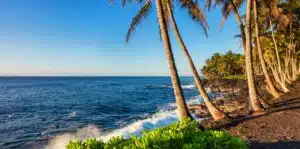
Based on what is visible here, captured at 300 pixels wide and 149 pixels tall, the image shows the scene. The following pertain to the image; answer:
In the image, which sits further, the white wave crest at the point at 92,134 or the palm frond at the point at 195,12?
the white wave crest at the point at 92,134

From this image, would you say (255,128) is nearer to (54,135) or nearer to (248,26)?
(248,26)

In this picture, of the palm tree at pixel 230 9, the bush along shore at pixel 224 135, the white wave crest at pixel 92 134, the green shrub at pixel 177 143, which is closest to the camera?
the green shrub at pixel 177 143

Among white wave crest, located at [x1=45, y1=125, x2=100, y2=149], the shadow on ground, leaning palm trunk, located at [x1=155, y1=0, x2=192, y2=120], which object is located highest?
leaning palm trunk, located at [x1=155, y1=0, x2=192, y2=120]

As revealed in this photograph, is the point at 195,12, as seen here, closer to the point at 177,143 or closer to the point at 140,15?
the point at 140,15

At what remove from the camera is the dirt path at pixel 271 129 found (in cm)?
759

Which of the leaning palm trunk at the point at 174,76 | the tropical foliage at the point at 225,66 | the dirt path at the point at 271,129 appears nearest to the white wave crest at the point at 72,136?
the leaning palm trunk at the point at 174,76

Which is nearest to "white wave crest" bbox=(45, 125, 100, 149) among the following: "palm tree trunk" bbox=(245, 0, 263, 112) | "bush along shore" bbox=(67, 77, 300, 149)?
"bush along shore" bbox=(67, 77, 300, 149)

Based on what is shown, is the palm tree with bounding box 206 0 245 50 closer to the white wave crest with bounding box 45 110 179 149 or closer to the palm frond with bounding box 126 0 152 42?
the palm frond with bounding box 126 0 152 42

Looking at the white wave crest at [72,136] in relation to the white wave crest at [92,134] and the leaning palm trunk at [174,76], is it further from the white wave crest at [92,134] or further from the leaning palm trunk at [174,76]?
the leaning palm trunk at [174,76]

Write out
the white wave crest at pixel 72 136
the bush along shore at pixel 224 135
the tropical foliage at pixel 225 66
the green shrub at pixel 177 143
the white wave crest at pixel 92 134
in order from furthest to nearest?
the tropical foliage at pixel 225 66 < the white wave crest at pixel 92 134 < the white wave crest at pixel 72 136 < the bush along shore at pixel 224 135 < the green shrub at pixel 177 143

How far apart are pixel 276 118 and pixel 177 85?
431cm

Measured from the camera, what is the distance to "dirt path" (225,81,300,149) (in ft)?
24.9

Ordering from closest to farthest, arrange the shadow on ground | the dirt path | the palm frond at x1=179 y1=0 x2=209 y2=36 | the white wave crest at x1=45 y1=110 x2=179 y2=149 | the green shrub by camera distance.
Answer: the green shrub, the shadow on ground, the dirt path, the palm frond at x1=179 y1=0 x2=209 y2=36, the white wave crest at x1=45 y1=110 x2=179 y2=149

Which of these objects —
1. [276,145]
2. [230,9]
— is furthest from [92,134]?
[276,145]
